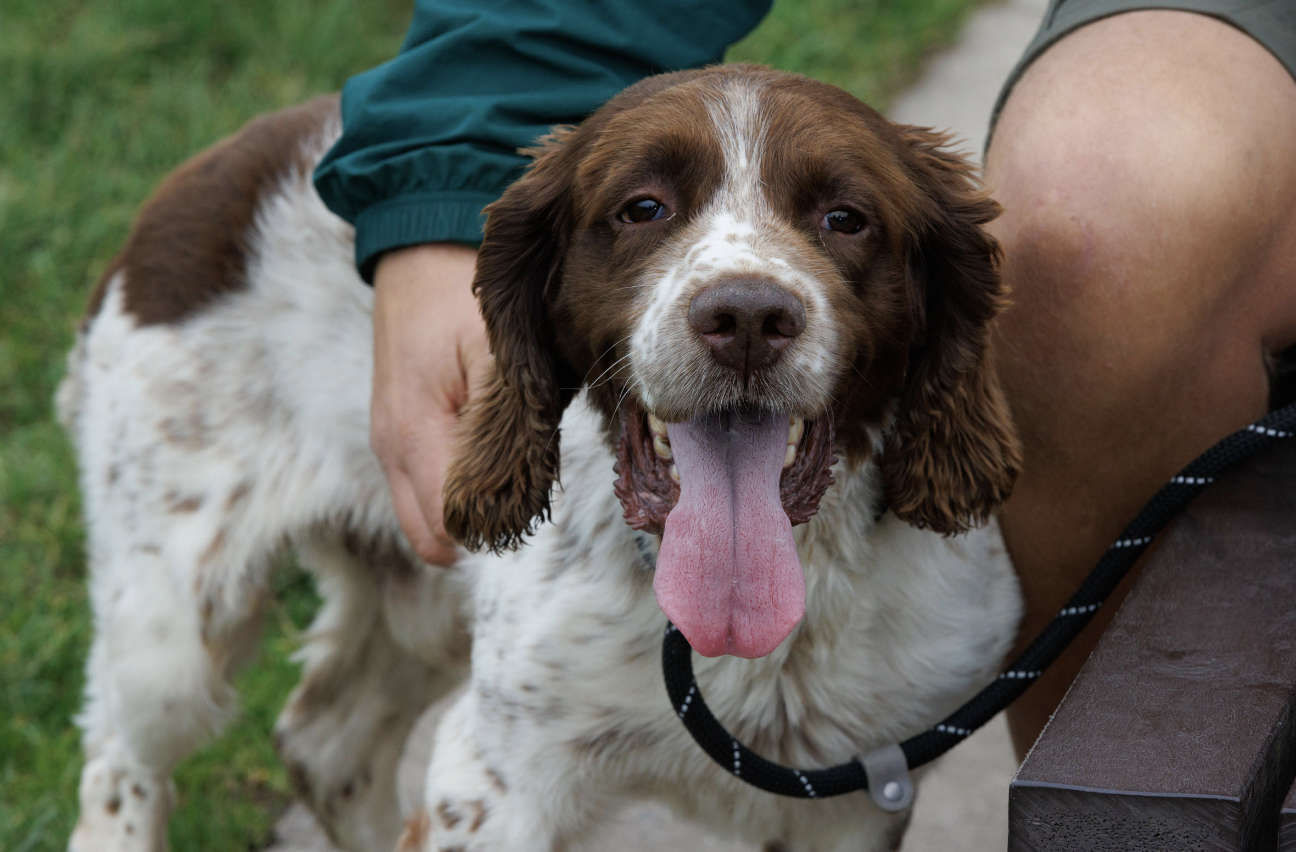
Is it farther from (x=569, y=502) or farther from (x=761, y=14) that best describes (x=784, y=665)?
(x=761, y=14)

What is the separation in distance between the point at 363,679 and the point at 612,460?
1394mm

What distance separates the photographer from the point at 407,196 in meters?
2.69

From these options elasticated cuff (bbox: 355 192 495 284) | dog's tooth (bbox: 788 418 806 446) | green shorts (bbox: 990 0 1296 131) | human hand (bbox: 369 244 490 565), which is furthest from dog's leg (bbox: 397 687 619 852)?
green shorts (bbox: 990 0 1296 131)

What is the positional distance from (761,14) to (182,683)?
5.66 feet

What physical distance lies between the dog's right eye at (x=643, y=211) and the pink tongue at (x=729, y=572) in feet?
1.21

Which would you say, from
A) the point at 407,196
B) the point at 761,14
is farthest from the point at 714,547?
the point at 761,14

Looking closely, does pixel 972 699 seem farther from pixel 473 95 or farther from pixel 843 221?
pixel 473 95

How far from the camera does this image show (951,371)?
2.31 m

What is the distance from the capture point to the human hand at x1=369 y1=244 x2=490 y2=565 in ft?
8.74

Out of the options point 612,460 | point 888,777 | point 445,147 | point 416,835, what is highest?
point 445,147

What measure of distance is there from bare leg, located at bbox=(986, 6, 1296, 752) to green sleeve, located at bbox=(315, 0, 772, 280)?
656mm

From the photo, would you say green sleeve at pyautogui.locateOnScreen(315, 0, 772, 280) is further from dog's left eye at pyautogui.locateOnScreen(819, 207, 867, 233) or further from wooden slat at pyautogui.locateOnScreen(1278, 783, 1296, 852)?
wooden slat at pyautogui.locateOnScreen(1278, 783, 1296, 852)

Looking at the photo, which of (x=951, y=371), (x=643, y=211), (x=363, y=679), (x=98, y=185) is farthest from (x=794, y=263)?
(x=98, y=185)

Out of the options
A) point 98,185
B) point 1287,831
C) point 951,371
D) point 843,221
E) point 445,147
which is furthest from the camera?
point 98,185
